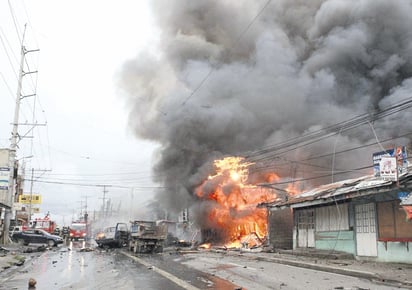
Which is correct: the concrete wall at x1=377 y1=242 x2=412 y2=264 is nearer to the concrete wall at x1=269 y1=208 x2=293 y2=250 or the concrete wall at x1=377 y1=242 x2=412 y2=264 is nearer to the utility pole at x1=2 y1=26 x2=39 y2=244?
the concrete wall at x1=269 y1=208 x2=293 y2=250

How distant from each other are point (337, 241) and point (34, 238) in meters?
23.7

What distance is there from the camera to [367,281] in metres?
10.1

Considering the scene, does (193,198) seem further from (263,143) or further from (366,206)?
(366,206)

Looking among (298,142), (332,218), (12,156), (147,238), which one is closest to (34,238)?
(12,156)

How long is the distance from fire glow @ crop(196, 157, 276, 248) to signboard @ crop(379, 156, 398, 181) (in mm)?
14712

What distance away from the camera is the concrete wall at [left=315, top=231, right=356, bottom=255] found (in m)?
16.5

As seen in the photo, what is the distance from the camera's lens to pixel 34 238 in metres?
31.3

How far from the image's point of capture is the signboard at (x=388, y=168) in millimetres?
12573

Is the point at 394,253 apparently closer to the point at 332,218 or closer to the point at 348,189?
the point at 348,189

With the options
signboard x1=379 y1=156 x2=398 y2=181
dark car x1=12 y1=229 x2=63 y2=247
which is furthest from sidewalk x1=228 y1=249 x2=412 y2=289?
dark car x1=12 y1=229 x2=63 y2=247

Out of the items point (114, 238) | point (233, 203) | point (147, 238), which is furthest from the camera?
point (114, 238)

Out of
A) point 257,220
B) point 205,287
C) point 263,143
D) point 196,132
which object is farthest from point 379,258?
point 196,132

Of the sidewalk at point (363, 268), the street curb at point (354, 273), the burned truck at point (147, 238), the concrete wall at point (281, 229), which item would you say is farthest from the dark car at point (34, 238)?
the street curb at point (354, 273)

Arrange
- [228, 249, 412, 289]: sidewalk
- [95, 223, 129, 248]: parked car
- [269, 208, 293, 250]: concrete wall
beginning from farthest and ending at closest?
[95, 223, 129, 248]: parked car < [269, 208, 293, 250]: concrete wall < [228, 249, 412, 289]: sidewalk
